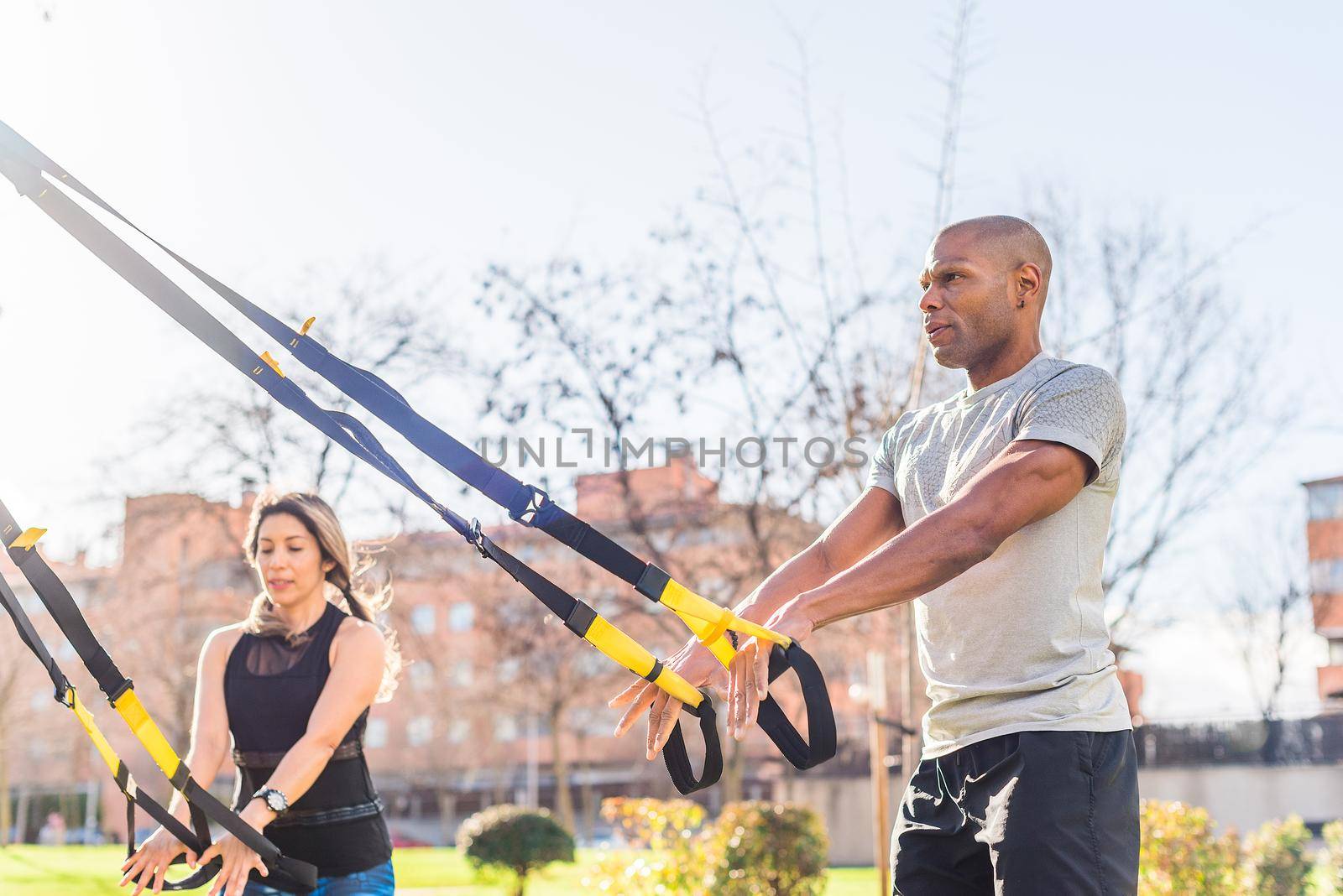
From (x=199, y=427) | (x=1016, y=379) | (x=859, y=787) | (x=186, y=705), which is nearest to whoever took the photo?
(x=1016, y=379)

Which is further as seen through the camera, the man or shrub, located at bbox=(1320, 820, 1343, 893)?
shrub, located at bbox=(1320, 820, 1343, 893)

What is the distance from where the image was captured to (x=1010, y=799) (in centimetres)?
257

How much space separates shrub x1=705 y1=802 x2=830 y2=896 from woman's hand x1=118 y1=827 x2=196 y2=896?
315 inches

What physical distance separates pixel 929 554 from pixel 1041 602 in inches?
18.7

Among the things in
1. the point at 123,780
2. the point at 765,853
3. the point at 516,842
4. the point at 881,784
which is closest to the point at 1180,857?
the point at 881,784

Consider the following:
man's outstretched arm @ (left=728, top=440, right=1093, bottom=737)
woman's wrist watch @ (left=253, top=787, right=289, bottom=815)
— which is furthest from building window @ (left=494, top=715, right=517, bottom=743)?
man's outstretched arm @ (left=728, top=440, right=1093, bottom=737)

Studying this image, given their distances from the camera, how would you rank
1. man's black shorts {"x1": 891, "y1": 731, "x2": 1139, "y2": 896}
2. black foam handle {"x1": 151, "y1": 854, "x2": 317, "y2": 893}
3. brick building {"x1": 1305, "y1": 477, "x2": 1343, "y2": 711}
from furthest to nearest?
brick building {"x1": 1305, "y1": 477, "x2": 1343, "y2": 711} < black foam handle {"x1": 151, "y1": 854, "x2": 317, "y2": 893} < man's black shorts {"x1": 891, "y1": 731, "x2": 1139, "y2": 896}

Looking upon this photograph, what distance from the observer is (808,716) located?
206 centimetres

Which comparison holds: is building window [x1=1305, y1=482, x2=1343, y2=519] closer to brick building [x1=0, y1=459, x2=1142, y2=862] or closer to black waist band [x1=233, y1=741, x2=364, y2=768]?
brick building [x1=0, y1=459, x2=1142, y2=862]

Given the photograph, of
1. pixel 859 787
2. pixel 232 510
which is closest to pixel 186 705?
pixel 232 510

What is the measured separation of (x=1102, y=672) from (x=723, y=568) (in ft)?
41.1

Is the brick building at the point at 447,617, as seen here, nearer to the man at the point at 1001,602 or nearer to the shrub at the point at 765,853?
the shrub at the point at 765,853

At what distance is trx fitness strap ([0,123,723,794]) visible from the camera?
82.4 inches

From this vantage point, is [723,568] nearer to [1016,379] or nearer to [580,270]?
[580,270]
